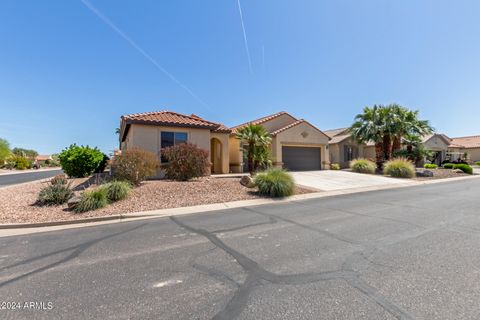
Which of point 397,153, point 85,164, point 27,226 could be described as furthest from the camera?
point 397,153

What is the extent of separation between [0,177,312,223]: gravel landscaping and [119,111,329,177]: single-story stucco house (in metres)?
4.54

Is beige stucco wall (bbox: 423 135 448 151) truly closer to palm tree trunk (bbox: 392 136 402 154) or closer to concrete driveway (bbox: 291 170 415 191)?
palm tree trunk (bbox: 392 136 402 154)

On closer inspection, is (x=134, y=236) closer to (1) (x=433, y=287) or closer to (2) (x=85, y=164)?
(1) (x=433, y=287)

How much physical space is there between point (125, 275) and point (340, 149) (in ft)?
93.6

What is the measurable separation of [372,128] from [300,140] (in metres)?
7.48

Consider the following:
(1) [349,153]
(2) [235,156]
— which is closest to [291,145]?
(2) [235,156]

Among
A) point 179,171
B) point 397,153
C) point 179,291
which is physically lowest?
point 179,291

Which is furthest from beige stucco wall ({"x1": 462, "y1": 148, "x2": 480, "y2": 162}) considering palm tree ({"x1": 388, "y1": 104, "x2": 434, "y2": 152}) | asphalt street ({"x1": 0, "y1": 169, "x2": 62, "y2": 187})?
asphalt street ({"x1": 0, "y1": 169, "x2": 62, "y2": 187})

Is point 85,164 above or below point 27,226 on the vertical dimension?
above

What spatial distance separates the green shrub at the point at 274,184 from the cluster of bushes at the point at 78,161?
11.2 m

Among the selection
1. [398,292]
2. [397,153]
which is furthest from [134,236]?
[397,153]

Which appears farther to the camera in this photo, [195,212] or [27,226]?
[195,212]

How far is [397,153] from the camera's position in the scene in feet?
76.3

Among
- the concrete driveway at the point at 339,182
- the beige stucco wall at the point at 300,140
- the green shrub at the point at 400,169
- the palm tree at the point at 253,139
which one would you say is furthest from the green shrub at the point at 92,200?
the green shrub at the point at 400,169
